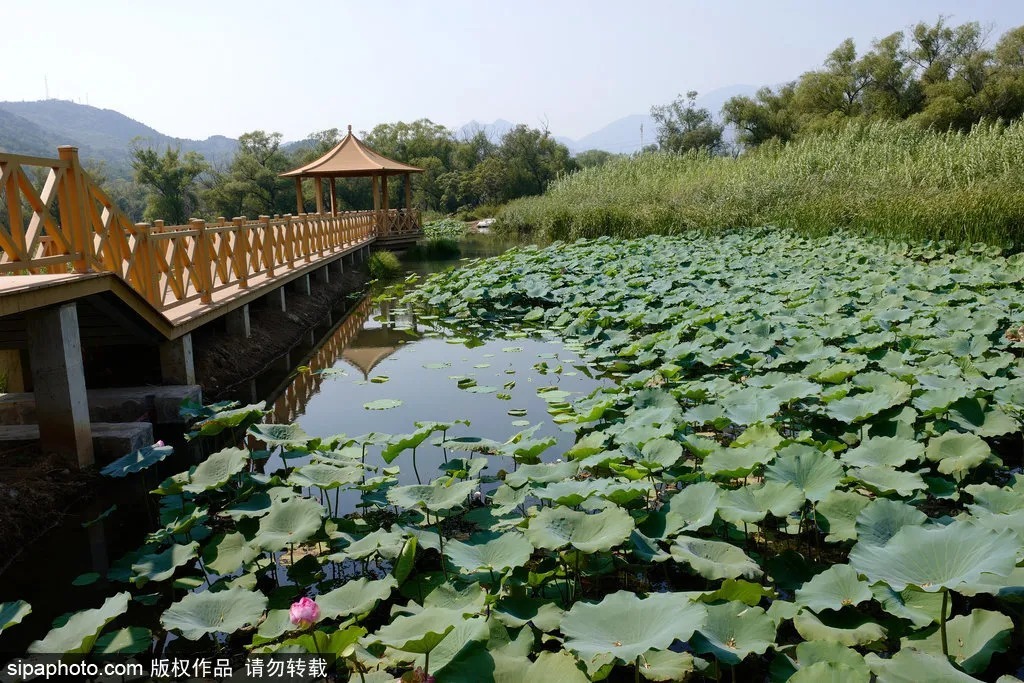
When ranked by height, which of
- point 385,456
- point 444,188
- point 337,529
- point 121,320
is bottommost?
point 337,529

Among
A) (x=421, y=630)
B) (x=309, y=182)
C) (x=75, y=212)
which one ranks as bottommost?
(x=421, y=630)

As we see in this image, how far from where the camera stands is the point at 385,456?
333 cm

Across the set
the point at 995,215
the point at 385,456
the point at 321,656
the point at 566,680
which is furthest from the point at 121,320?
the point at 995,215

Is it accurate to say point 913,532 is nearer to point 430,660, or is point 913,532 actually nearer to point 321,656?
point 430,660

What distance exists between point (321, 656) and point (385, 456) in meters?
1.33

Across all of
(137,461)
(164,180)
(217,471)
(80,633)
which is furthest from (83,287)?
(164,180)

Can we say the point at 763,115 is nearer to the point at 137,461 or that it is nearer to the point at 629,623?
the point at 137,461

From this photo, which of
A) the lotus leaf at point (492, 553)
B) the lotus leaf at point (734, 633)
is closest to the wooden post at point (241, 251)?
the lotus leaf at point (492, 553)

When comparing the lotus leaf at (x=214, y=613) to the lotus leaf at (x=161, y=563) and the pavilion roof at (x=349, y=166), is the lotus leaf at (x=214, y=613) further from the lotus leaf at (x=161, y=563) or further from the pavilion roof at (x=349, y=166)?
the pavilion roof at (x=349, y=166)

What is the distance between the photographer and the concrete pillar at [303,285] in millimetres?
10875

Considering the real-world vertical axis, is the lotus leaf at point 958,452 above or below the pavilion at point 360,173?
below

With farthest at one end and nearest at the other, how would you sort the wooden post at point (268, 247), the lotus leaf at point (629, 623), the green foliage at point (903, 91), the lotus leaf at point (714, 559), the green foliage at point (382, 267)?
the green foliage at point (903, 91) → the green foliage at point (382, 267) → the wooden post at point (268, 247) → the lotus leaf at point (714, 559) → the lotus leaf at point (629, 623)

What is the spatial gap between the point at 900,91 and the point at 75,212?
3777cm

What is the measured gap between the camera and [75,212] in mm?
4629
